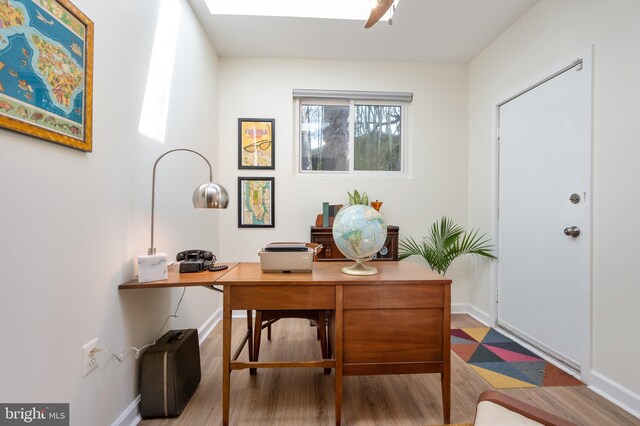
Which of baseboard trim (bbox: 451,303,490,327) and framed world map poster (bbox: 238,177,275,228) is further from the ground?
framed world map poster (bbox: 238,177,275,228)

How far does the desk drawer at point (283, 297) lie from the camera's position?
1399mm

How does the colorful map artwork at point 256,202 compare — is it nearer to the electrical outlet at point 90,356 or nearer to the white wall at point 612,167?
the electrical outlet at point 90,356

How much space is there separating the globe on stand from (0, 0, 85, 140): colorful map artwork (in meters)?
1.25

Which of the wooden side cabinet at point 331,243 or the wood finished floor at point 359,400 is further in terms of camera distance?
the wooden side cabinet at point 331,243

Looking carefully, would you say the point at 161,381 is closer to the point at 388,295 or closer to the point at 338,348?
the point at 338,348

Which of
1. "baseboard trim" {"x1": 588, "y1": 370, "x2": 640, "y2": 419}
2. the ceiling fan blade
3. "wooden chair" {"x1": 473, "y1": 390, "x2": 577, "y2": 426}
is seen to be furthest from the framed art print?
"baseboard trim" {"x1": 588, "y1": 370, "x2": 640, "y2": 419}

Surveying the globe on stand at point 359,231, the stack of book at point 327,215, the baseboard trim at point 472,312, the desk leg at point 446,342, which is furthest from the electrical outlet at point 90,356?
the baseboard trim at point 472,312

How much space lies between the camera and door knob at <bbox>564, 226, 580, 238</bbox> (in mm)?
1896

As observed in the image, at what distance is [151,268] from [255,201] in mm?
1695

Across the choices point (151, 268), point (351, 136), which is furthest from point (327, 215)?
point (151, 268)

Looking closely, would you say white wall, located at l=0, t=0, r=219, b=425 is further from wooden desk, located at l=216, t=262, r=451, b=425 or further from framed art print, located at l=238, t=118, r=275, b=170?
framed art print, located at l=238, t=118, r=275, b=170

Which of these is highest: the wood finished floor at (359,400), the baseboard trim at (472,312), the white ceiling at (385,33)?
the white ceiling at (385,33)

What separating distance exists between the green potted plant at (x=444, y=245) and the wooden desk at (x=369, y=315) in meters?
1.52

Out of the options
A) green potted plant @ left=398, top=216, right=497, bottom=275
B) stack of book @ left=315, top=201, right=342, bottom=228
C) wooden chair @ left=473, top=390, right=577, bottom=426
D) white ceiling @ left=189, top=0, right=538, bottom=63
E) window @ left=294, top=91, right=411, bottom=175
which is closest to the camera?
wooden chair @ left=473, top=390, right=577, bottom=426
